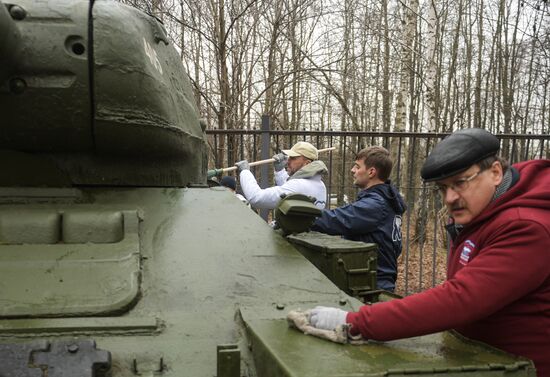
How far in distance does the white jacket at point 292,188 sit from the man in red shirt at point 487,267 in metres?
2.61

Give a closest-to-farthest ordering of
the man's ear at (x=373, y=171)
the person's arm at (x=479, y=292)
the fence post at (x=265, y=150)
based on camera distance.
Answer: the person's arm at (x=479, y=292) < the man's ear at (x=373, y=171) < the fence post at (x=265, y=150)

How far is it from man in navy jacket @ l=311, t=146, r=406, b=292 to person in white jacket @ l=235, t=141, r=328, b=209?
24.1 inches

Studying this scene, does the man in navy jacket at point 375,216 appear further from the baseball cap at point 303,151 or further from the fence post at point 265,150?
the fence post at point 265,150

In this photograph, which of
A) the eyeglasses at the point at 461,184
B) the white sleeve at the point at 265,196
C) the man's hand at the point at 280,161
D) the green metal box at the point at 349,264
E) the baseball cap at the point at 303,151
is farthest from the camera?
the man's hand at the point at 280,161

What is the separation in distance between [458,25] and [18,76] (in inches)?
875

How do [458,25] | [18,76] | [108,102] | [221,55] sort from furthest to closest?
[458,25] < [221,55] < [108,102] < [18,76]

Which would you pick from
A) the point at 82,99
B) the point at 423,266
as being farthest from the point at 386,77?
the point at 82,99

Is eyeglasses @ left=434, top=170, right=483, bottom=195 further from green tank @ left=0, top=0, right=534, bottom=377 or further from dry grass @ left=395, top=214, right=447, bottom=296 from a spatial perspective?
dry grass @ left=395, top=214, right=447, bottom=296

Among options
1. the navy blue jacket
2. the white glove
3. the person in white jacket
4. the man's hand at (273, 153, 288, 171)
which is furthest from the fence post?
the white glove

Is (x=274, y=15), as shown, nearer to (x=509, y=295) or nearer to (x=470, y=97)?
(x=509, y=295)

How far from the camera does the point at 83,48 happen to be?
2943 mm

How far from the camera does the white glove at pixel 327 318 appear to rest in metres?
2.08

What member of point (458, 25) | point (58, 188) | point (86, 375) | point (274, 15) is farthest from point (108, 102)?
point (458, 25)

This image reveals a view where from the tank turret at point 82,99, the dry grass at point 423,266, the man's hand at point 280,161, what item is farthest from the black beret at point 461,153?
the dry grass at point 423,266
